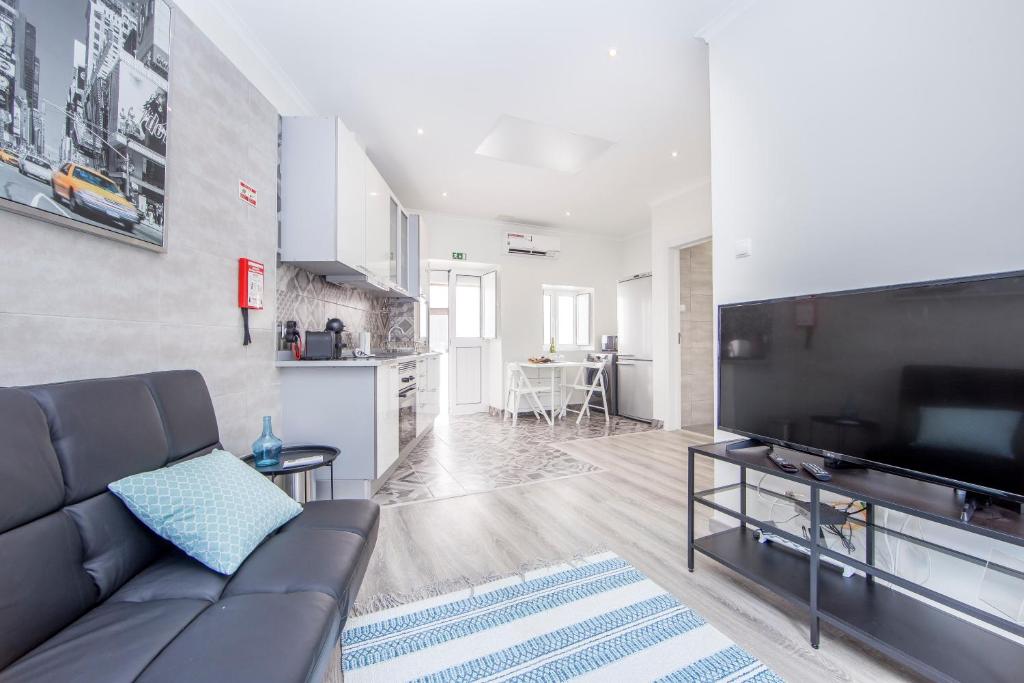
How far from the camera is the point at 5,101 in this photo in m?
1.05

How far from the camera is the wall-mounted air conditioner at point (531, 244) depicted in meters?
5.86

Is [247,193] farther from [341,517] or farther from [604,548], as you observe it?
[604,548]

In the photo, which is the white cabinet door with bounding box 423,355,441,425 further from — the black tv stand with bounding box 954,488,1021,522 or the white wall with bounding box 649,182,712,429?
the black tv stand with bounding box 954,488,1021,522

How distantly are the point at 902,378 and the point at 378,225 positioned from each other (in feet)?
11.1

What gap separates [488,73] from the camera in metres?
2.65

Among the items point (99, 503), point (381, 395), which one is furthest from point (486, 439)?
point (99, 503)

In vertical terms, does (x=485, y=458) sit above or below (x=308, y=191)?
below

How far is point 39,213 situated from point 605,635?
2256 mm

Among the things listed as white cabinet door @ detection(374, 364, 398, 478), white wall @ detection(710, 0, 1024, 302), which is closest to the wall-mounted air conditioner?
white cabinet door @ detection(374, 364, 398, 478)

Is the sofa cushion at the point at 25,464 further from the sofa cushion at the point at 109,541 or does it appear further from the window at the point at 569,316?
the window at the point at 569,316

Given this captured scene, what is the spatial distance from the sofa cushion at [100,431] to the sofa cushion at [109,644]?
1.01 ft

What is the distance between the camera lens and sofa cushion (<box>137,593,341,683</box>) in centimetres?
76

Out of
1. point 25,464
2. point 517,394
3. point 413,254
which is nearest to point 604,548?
point 25,464

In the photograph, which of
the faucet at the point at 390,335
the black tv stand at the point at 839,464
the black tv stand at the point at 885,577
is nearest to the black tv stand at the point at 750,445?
the black tv stand at the point at 885,577
